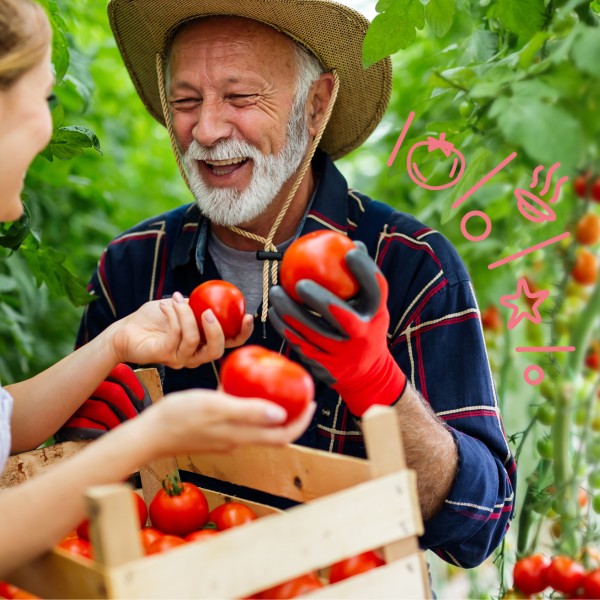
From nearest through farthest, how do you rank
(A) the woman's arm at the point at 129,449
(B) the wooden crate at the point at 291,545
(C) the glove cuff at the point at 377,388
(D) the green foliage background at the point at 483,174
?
(B) the wooden crate at the point at 291,545 < (A) the woman's arm at the point at 129,449 < (D) the green foliage background at the point at 483,174 < (C) the glove cuff at the point at 377,388

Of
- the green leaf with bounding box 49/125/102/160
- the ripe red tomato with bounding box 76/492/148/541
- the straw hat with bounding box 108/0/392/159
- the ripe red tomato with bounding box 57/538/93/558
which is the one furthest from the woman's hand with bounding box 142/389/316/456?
the straw hat with bounding box 108/0/392/159

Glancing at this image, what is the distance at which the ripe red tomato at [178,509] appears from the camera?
174 centimetres

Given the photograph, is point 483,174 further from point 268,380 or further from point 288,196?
point 268,380

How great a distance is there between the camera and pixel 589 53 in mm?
1429

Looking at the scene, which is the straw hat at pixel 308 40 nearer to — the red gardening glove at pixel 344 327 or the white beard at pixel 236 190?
the white beard at pixel 236 190

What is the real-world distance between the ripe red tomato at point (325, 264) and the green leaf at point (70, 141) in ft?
2.57

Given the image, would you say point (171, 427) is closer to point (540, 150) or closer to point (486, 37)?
point (540, 150)

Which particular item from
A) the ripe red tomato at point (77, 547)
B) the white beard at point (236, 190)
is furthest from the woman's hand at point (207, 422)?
the white beard at point (236, 190)

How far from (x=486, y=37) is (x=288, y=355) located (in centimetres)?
112

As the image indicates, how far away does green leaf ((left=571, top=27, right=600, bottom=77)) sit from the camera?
1.42 metres

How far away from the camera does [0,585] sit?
1.49 metres

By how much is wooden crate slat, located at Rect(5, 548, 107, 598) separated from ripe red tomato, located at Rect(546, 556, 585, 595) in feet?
3.15

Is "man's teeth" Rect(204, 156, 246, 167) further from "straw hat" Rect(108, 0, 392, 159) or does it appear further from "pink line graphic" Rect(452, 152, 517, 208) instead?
"pink line graphic" Rect(452, 152, 517, 208)

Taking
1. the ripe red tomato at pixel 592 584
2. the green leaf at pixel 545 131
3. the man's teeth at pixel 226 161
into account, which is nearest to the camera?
the green leaf at pixel 545 131
